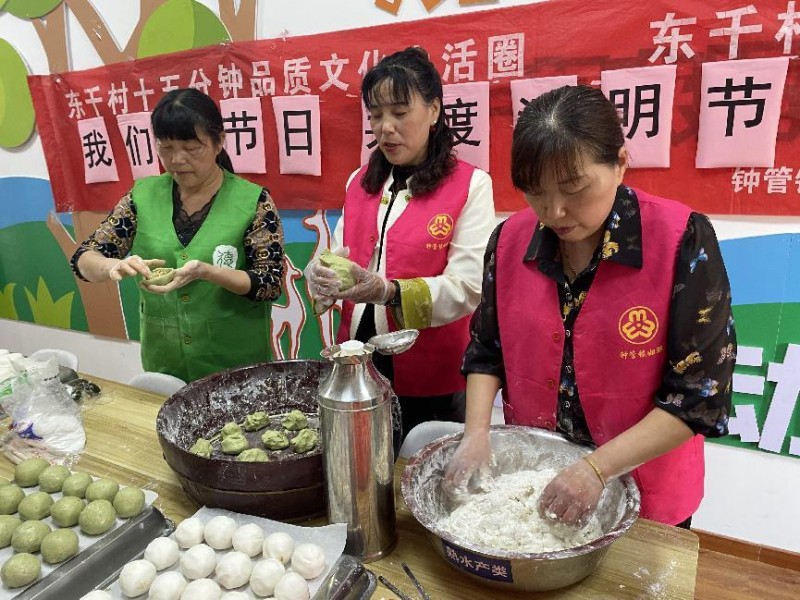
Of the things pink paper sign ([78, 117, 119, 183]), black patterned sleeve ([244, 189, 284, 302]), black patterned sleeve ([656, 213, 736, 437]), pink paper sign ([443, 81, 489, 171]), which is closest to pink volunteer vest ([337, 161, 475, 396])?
black patterned sleeve ([244, 189, 284, 302])

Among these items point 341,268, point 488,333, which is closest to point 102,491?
point 341,268

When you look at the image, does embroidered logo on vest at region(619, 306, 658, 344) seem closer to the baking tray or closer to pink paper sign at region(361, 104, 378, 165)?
the baking tray

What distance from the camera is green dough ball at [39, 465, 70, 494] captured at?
127 cm

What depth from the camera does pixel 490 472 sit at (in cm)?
123

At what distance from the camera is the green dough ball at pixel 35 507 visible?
117 cm

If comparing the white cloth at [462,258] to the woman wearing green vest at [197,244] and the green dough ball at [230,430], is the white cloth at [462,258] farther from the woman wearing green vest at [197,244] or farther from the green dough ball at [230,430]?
the green dough ball at [230,430]

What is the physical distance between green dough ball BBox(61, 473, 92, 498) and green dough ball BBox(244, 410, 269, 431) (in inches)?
14.3

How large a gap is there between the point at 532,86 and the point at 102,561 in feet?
6.69

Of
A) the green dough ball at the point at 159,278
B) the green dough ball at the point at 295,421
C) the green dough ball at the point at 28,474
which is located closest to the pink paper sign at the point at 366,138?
the green dough ball at the point at 159,278

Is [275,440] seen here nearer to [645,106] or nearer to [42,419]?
[42,419]

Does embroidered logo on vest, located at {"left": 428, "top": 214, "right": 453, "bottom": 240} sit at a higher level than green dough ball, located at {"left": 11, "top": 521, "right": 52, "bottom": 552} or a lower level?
higher

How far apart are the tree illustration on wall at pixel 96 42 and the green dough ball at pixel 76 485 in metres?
2.28

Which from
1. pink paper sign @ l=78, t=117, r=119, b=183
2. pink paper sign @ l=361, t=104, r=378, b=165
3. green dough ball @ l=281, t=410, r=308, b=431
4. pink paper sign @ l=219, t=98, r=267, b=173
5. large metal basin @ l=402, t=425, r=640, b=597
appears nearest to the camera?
large metal basin @ l=402, t=425, r=640, b=597

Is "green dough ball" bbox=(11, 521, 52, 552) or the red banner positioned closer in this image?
"green dough ball" bbox=(11, 521, 52, 552)
